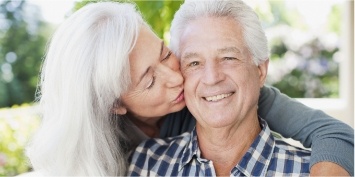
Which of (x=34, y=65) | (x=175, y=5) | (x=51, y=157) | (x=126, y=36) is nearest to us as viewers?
(x=126, y=36)

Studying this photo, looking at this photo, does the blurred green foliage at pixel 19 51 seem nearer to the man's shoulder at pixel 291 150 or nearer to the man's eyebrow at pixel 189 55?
the man's eyebrow at pixel 189 55

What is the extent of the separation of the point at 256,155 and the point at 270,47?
1.79 metres

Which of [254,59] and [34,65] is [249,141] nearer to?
[254,59]

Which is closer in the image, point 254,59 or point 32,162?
point 254,59

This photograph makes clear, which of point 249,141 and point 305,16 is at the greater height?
point 249,141

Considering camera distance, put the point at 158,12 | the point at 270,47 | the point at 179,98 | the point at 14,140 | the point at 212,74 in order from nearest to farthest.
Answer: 1. the point at 212,74
2. the point at 179,98
3. the point at 158,12
4. the point at 270,47
5. the point at 14,140

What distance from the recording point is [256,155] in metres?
1.81

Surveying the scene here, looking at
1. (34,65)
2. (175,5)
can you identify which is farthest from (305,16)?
(175,5)

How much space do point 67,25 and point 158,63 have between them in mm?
339

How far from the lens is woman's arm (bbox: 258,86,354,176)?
166 centimetres

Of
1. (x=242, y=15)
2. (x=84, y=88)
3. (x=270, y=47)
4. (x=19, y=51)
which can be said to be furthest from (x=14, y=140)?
(x=242, y=15)

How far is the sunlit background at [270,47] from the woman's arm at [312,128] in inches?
31.7

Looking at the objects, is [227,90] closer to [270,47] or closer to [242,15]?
[242,15]

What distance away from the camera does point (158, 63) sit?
1787mm
